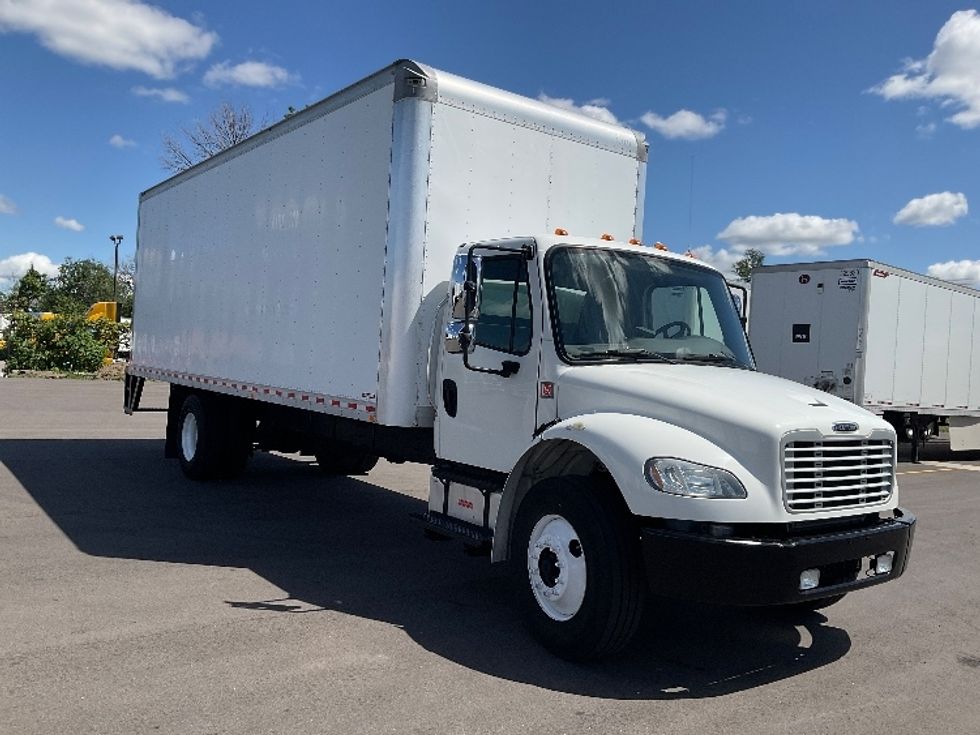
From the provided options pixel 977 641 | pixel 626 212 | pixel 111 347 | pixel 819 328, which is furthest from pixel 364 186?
pixel 111 347

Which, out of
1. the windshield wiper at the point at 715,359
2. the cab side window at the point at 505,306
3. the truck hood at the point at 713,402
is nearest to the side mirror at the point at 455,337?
the cab side window at the point at 505,306

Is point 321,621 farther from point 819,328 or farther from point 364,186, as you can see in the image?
point 819,328

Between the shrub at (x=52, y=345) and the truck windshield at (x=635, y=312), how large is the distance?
32.2 m

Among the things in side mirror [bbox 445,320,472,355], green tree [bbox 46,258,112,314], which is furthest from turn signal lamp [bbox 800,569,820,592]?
green tree [bbox 46,258,112,314]

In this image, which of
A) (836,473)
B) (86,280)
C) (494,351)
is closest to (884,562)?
(836,473)

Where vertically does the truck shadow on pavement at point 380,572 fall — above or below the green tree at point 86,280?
below

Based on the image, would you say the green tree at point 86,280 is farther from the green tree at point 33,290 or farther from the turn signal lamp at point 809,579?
the turn signal lamp at point 809,579

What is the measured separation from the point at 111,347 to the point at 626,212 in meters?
33.8

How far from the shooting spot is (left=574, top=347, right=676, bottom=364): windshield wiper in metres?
5.41

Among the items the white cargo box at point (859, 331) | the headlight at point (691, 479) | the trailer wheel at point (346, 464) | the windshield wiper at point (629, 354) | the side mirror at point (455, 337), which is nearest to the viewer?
the headlight at point (691, 479)

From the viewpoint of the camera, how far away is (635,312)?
18.6 feet

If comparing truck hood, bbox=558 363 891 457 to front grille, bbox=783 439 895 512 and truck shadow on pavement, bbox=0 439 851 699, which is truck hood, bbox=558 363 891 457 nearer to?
front grille, bbox=783 439 895 512

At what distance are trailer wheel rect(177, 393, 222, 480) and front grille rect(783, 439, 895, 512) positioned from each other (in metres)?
7.36

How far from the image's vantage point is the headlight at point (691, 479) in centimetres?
439
